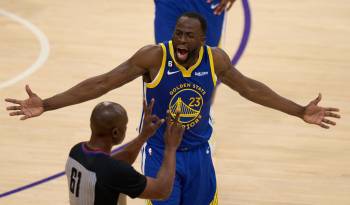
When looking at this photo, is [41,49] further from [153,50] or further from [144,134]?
[144,134]

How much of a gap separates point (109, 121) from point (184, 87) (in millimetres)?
1206

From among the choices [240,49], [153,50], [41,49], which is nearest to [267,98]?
[153,50]

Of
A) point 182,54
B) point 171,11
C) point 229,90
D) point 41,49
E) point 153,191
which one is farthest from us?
point 41,49

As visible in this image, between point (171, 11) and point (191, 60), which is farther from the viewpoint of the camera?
point (171, 11)

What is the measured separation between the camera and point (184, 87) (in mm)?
5684

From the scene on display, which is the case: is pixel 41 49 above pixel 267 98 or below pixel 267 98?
below

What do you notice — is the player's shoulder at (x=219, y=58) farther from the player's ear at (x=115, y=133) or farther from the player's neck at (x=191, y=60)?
the player's ear at (x=115, y=133)

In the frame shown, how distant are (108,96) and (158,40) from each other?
7.87 ft

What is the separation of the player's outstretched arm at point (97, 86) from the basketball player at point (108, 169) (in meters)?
1.02

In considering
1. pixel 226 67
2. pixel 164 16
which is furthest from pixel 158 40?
pixel 226 67

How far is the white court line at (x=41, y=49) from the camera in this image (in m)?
9.64

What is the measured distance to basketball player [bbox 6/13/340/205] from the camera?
5660 millimetres

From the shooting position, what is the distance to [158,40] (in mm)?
6973

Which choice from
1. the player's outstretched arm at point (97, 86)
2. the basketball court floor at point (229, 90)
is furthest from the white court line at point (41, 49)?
the player's outstretched arm at point (97, 86)
